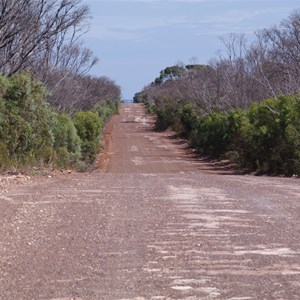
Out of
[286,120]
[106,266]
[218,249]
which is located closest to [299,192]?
[218,249]

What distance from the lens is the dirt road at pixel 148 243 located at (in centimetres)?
823


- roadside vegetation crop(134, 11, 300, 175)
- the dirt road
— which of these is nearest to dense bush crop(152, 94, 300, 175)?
roadside vegetation crop(134, 11, 300, 175)

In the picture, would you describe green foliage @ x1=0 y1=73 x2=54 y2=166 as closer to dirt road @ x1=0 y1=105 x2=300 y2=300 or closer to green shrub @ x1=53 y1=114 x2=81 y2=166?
green shrub @ x1=53 y1=114 x2=81 y2=166

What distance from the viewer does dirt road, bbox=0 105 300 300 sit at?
8234mm

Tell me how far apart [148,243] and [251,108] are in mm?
31785

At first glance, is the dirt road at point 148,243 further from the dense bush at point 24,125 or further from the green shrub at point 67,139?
the green shrub at point 67,139

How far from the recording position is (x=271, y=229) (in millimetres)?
11703

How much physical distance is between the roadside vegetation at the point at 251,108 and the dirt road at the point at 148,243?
53.4ft

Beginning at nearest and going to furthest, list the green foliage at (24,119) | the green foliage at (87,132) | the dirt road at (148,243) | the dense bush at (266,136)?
the dirt road at (148,243), the green foliage at (24,119), the dense bush at (266,136), the green foliage at (87,132)

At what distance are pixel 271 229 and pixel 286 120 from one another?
22.3 m

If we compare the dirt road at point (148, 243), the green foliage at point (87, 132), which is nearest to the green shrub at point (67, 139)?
the green foliage at point (87, 132)

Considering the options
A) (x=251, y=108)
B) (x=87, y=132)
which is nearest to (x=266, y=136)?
(x=251, y=108)

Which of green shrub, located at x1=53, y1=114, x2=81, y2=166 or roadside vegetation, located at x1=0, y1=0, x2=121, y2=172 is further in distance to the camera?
green shrub, located at x1=53, y1=114, x2=81, y2=166

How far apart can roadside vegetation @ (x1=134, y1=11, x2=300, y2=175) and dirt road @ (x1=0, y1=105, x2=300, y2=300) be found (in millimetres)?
16265
